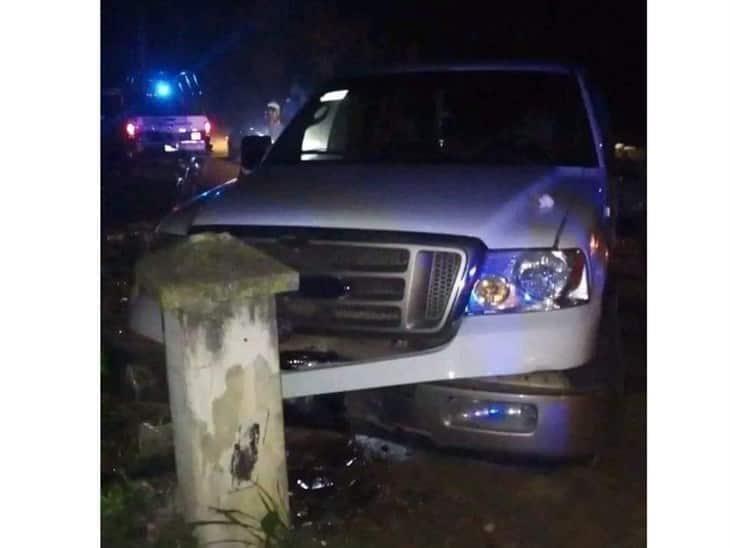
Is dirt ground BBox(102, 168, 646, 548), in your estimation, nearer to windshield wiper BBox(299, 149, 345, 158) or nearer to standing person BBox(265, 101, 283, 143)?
windshield wiper BBox(299, 149, 345, 158)

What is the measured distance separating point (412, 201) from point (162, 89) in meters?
13.8

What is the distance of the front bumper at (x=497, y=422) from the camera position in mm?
3883

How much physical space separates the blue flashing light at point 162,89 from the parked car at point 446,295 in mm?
12832

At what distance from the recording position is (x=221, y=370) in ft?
11.5

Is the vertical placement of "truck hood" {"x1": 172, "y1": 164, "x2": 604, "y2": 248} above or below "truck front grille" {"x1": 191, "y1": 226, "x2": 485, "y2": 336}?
above

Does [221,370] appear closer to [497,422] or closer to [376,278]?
[376,278]

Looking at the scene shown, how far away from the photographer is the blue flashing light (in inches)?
678

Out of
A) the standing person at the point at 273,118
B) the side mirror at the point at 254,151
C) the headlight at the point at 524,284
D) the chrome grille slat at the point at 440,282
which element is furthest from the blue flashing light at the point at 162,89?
the headlight at the point at 524,284

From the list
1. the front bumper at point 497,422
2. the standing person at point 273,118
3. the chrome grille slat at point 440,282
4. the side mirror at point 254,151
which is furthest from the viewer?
the standing person at point 273,118

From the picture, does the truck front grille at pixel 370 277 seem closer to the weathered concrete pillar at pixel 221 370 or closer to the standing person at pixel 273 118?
the weathered concrete pillar at pixel 221 370

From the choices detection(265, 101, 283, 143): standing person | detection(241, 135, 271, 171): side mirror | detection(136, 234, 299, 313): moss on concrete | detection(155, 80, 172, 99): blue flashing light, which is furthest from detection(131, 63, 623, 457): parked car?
detection(265, 101, 283, 143): standing person

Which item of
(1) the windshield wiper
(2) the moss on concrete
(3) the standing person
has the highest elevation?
(1) the windshield wiper

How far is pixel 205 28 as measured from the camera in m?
26.3
